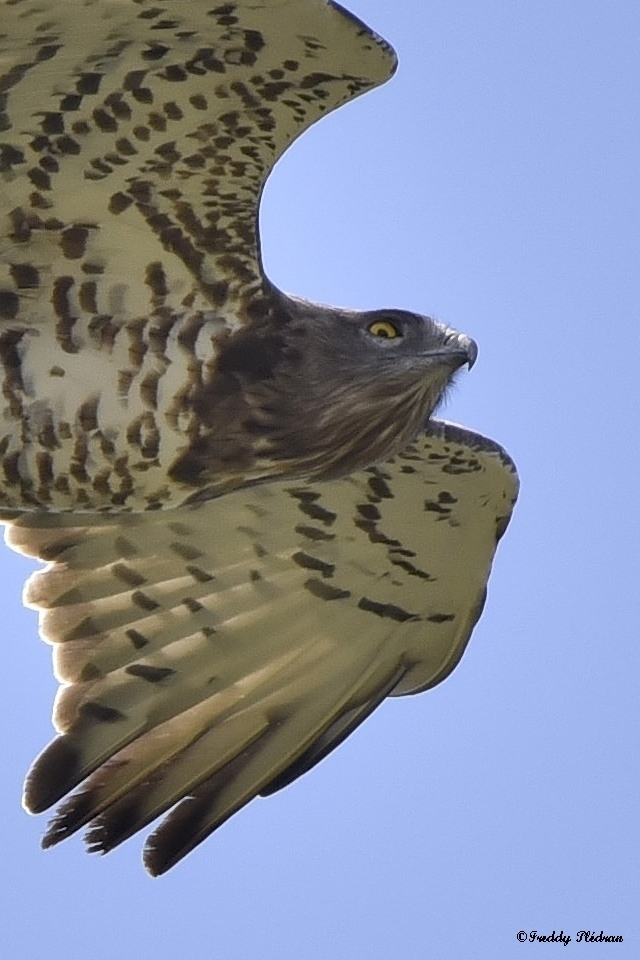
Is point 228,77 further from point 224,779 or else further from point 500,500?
point 224,779

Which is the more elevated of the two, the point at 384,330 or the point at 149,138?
the point at 149,138

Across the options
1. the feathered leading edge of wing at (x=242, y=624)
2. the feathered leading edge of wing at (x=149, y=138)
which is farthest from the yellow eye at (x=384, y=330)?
the feathered leading edge of wing at (x=149, y=138)

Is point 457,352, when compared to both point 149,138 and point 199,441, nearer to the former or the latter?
point 199,441

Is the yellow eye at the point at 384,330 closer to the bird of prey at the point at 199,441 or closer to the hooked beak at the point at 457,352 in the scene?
the bird of prey at the point at 199,441

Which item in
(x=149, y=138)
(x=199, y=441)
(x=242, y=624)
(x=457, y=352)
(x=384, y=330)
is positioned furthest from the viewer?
(x=242, y=624)

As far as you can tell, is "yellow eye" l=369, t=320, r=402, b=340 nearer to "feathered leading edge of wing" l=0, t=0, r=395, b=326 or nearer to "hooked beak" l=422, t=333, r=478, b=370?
"hooked beak" l=422, t=333, r=478, b=370

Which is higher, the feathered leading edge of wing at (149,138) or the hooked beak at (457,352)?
the feathered leading edge of wing at (149,138)

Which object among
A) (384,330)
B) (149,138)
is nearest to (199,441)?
(384,330)
